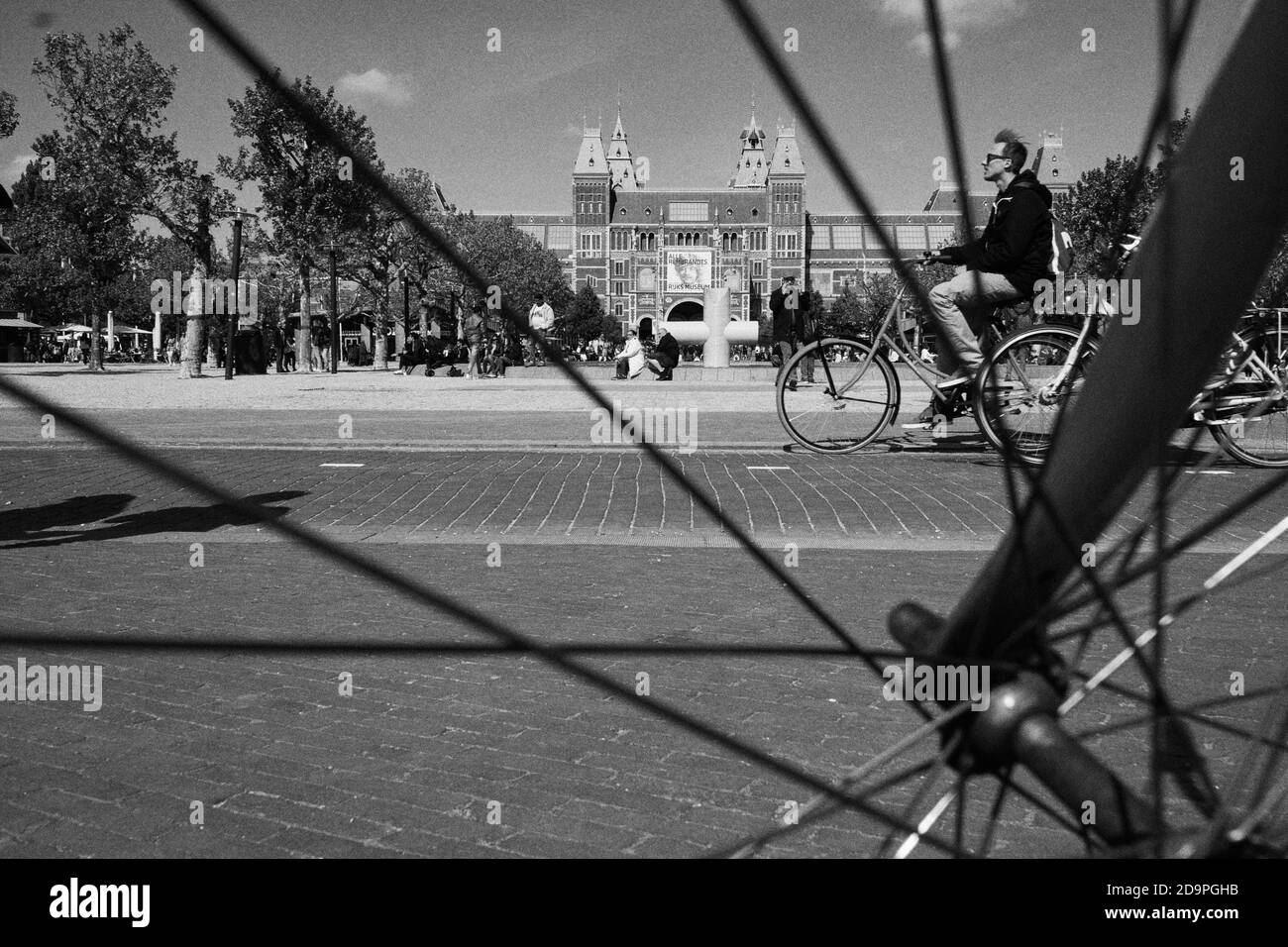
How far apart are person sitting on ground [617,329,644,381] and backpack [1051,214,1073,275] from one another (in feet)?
69.8

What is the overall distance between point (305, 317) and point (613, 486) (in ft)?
105

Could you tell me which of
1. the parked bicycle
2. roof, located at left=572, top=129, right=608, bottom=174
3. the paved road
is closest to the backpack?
the parked bicycle

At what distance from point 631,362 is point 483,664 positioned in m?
25.2

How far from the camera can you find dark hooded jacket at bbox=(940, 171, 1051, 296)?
744 cm

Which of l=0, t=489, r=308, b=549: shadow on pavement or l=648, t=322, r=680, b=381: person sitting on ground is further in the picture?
l=648, t=322, r=680, b=381: person sitting on ground

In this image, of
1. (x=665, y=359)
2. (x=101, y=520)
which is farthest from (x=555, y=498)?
(x=665, y=359)

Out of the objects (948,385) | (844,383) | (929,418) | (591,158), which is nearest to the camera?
(948,385)

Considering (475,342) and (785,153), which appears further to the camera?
(475,342)

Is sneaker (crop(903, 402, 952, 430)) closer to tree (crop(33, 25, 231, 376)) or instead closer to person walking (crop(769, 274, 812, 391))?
person walking (crop(769, 274, 812, 391))

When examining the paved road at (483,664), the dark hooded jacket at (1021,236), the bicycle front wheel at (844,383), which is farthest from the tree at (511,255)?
the paved road at (483,664)

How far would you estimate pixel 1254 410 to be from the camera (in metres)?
5.72

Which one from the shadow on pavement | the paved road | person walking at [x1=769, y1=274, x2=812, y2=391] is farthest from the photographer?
person walking at [x1=769, y1=274, x2=812, y2=391]

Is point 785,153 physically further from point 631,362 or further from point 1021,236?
point 631,362

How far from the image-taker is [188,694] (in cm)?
356
